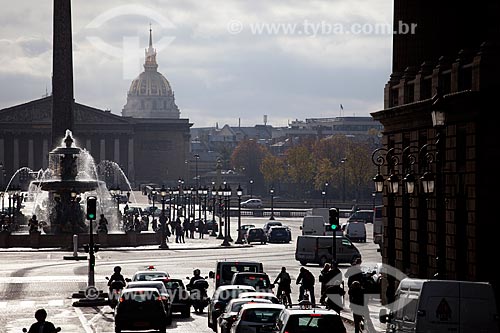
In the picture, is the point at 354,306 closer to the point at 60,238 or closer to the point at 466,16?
the point at 466,16

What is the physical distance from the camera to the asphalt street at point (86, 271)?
41.8 meters

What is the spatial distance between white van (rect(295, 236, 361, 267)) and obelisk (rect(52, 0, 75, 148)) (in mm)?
29017

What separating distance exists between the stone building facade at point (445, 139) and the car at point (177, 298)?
21.7 ft

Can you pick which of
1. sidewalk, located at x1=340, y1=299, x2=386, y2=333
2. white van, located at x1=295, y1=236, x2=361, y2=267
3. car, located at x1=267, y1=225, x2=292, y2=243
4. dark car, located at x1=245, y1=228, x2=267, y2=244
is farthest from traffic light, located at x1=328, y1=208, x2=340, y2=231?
car, located at x1=267, y1=225, x2=292, y2=243

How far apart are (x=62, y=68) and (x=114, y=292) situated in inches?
2003

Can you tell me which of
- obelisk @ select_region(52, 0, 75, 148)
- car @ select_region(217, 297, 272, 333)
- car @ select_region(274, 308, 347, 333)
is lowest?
car @ select_region(217, 297, 272, 333)

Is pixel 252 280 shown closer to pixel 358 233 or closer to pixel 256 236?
pixel 256 236

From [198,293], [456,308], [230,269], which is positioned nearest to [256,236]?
[230,269]

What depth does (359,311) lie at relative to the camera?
38.2m

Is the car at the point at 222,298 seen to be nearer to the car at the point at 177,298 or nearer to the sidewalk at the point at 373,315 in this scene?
the sidewalk at the point at 373,315

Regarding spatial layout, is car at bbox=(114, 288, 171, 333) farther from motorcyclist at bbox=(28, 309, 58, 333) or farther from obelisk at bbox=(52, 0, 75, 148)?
obelisk at bbox=(52, 0, 75, 148)

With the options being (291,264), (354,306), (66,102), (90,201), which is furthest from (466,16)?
(66,102)

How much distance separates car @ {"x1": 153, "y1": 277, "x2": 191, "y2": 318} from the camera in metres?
44.0

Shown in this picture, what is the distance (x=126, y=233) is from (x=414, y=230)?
45472 millimetres
